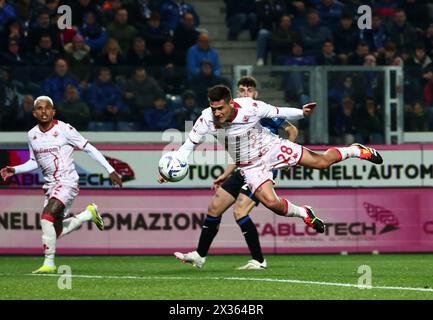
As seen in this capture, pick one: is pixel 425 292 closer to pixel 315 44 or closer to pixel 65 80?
pixel 65 80

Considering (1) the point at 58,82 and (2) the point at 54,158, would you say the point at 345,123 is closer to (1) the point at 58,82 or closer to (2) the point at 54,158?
(1) the point at 58,82

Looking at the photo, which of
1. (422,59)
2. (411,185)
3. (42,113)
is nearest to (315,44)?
(422,59)

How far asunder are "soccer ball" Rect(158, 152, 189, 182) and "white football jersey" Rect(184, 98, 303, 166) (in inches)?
11.1

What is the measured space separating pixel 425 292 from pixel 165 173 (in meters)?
3.31

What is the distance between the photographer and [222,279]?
43.0 ft

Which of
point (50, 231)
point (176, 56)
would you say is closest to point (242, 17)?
point (176, 56)

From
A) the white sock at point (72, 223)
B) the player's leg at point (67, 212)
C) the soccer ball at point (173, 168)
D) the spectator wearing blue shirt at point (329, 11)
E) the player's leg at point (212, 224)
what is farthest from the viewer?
the spectator wearing blue shirt at point (329, 11)

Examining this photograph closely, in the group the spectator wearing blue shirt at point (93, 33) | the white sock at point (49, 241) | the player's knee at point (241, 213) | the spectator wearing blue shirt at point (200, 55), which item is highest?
the spectator wearing blue shirt at point (93, 33)

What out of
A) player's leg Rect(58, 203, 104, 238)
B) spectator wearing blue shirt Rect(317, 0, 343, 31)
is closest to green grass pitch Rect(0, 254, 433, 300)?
player's leg Rect(58, 203, 104, 238)

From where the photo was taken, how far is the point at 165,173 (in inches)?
526

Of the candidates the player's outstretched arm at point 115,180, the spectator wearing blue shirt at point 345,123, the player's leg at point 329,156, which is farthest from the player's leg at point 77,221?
the spectator wearing blue shirt at point 345,123

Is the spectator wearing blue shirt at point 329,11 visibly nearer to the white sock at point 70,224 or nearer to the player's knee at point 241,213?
the player's knee at point 241,213

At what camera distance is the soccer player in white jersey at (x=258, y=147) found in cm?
1356

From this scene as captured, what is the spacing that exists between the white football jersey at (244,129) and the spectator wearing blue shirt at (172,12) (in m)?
9.44
